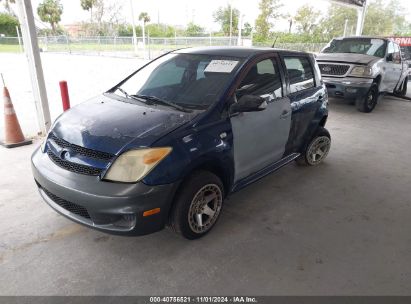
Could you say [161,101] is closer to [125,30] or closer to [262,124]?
[262,124]

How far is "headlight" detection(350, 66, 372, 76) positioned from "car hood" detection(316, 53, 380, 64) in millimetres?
140

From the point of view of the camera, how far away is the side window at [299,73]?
353 cm

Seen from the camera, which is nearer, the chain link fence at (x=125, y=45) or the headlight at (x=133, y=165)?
the headlight at (x=133, y=165)

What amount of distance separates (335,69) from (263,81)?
528 centimetres

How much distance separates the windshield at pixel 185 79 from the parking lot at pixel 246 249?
3.96 ft

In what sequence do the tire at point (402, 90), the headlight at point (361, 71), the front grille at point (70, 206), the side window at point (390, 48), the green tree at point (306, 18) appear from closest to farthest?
the front grille at point (70, 206)
the headlight at point (361, 71)
the side window at point (390, 48)
the tire at point (402, 90)
the green tree at point (306, 18)

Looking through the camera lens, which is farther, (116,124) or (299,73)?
(299,73)

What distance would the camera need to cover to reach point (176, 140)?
238cm

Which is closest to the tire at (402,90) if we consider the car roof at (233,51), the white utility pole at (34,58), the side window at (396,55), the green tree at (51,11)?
the side window at (396,55)

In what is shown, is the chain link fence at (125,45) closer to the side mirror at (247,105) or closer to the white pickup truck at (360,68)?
the white pickup truck at (360,68)

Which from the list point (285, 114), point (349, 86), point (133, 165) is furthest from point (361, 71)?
point (133, 165)

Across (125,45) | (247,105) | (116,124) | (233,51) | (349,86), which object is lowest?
(349,86)

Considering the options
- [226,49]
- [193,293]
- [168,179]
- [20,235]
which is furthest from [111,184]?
[226,49]

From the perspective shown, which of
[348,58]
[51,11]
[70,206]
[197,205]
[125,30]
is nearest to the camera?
[70,206]
